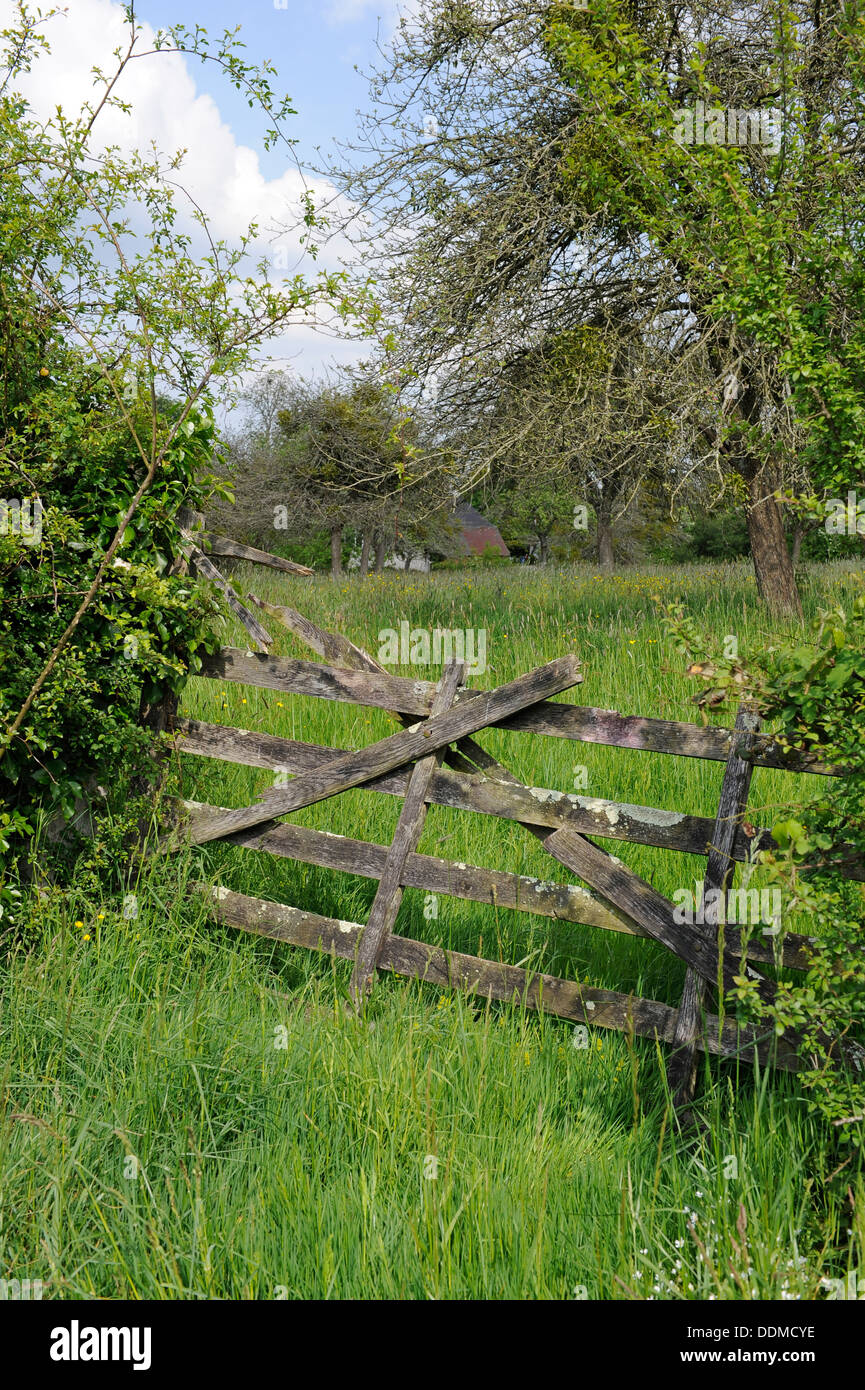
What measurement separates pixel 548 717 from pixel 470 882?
80 centimetres

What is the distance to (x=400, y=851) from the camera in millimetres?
4016

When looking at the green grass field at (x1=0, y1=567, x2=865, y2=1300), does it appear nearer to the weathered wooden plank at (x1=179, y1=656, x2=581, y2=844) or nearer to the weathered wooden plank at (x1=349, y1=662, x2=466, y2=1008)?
the weathered wooden plank at (x1=349, y1=662, x2=466, y2=1008)

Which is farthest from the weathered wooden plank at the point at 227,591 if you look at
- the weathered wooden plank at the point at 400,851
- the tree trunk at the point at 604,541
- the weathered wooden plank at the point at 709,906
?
the tree trunk at the point at 604,541

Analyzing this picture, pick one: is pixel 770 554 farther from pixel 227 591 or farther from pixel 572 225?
pixel 227 591

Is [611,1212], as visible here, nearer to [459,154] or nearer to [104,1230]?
[104,1230]

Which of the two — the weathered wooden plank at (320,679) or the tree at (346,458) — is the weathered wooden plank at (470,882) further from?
the tree at (346,458)

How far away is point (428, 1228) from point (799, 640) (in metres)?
1.94

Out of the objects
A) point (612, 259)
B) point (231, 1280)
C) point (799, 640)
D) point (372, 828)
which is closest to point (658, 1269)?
point (231, 1280)

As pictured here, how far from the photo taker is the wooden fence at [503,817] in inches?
128

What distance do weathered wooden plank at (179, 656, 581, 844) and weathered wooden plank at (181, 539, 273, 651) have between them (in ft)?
2.49

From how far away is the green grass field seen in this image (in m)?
2.34

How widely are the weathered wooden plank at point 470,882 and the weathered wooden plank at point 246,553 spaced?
1259 millimetres

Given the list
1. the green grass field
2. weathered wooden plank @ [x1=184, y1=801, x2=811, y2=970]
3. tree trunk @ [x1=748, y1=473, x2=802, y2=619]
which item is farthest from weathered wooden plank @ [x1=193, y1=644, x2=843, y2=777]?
tree trunk @ [x1=748, y1=473, x2=802, y2=619]

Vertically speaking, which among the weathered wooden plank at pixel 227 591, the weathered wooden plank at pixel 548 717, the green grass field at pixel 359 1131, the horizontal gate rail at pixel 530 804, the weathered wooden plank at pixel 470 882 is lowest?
the green grass field at pixel 359 1131
